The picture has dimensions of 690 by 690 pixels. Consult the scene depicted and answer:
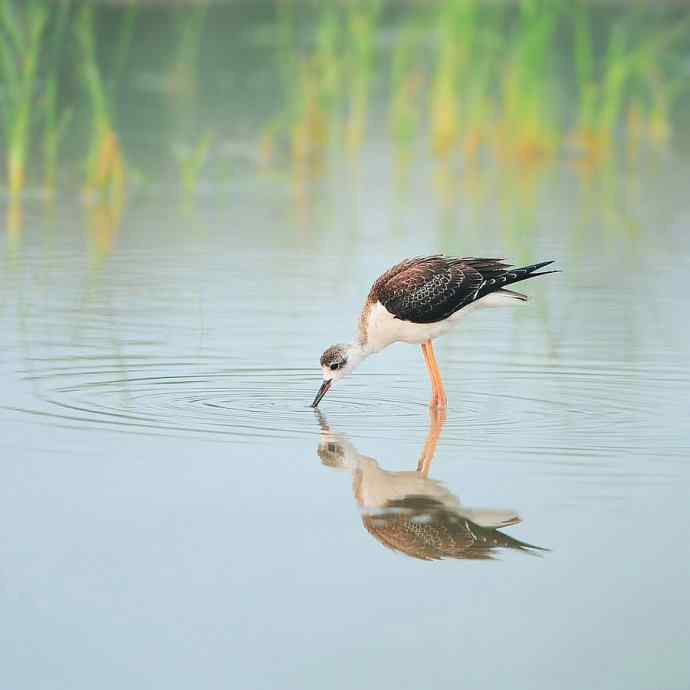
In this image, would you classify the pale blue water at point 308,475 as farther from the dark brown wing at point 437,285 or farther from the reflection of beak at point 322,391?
the dark brown wing at point 437,285

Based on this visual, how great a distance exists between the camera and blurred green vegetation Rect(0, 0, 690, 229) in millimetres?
16828

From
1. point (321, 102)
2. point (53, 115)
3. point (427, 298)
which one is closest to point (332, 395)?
point (427, 298)

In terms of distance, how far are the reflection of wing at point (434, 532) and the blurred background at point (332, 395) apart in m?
0.04

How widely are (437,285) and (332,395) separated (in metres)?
0.98

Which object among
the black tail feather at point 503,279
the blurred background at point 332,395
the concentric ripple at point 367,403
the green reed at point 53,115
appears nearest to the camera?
the blurred background at point 332,395

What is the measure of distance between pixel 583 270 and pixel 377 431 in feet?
18.1

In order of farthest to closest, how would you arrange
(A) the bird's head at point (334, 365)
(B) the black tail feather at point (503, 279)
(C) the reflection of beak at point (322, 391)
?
(B) the black tail feather at point (503, 279) → (A) the bird's head at point (334, 365) → (C) the reflection of beak at point (322, 391)

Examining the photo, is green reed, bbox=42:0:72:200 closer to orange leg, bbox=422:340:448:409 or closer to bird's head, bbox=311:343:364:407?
orange leg, bbox=422:340:448:409

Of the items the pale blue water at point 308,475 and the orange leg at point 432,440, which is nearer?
the pale blue water at point 308,475

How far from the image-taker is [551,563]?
6.12m

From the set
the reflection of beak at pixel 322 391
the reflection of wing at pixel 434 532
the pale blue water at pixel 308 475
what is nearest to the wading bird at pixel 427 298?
the pale blue water at pixel 308 475

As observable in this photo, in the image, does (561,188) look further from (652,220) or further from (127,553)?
(127,553)

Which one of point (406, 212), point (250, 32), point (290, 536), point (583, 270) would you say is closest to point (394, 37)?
point (250, 32)

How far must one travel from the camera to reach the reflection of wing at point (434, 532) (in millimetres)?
6258
